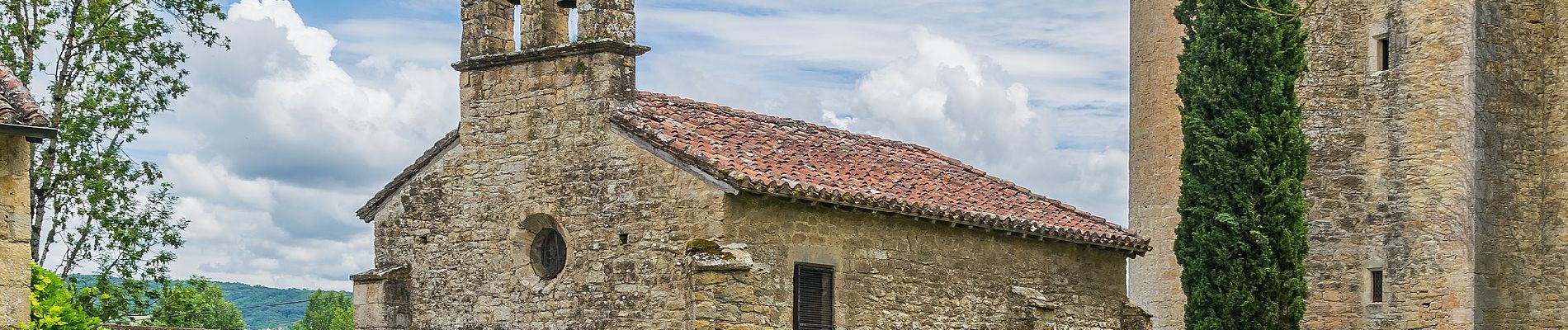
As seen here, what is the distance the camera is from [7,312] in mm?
10969

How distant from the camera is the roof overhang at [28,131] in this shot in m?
10.7

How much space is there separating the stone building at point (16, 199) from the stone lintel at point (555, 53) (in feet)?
19.8

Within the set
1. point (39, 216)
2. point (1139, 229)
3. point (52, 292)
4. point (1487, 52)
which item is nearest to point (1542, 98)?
point (1487, 52)

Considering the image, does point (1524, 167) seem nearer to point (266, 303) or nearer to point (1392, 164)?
point (1392, 164)

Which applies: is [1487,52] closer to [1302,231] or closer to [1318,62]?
[1318,62]

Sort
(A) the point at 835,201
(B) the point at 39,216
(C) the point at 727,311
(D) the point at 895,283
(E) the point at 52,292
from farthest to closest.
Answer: (B) the point at 39,216
(D) the point at 895,283
(A) the point at 835,201
(C) the point at 727,311
(E) the point at 52,292

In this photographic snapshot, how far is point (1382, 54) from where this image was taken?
69.5 feet

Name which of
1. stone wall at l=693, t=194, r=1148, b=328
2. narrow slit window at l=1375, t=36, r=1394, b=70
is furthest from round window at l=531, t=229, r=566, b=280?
narrow slit window at l=1375, t=36, r=1394, b=70

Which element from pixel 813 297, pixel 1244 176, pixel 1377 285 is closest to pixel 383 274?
pixel 813 297

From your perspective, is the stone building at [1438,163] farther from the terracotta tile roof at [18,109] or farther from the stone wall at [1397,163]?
the terracotta tile roof at [18,109]

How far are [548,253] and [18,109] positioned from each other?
659cm

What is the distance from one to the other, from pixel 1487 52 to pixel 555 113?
40.3ft

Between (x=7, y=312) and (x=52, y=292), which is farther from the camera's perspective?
(x=52, y=292)

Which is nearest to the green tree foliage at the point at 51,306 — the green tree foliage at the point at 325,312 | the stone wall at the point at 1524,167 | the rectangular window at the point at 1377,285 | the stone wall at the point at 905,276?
the stone wall at the point at 905,276
